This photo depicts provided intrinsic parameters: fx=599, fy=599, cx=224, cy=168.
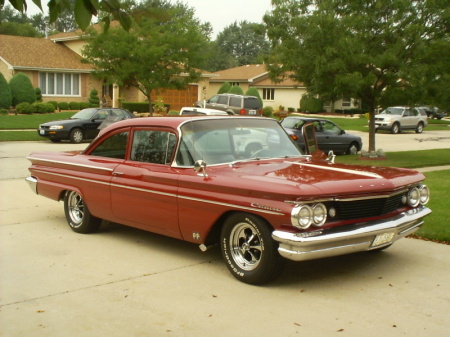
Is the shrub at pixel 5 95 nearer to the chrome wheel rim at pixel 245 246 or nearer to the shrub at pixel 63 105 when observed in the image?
the shrub at pixel 63 105

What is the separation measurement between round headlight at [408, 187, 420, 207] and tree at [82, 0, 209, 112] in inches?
903

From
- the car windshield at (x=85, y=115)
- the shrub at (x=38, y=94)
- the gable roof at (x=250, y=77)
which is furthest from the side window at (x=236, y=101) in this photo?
the gable roof at (x=250, y=77)

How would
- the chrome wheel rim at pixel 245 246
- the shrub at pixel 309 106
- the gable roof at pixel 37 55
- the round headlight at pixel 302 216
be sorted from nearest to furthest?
the round headlight at pixel 302 216 → the chrome wheel rim at pixel 245 246 → the gable roof at pixel 37 55 → the shrub at pixel 309 106

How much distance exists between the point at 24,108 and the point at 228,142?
3076cm

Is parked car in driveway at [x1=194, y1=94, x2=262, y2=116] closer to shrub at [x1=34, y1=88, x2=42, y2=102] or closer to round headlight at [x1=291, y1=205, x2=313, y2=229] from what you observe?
shrub at [x1=34, y1=88, x2=42, y2=102]

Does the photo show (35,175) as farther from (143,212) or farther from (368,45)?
(368,45)

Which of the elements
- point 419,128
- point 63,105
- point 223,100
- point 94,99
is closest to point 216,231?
point 223,100

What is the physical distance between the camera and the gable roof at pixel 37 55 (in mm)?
39250

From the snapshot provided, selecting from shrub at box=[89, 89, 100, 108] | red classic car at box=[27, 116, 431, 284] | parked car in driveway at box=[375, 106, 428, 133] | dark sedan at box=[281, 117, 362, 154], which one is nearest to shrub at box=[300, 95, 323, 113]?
parked car in driveway at box=[375, 106, 428, 133]

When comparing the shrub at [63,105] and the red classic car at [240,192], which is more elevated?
the shrub at [63,105]

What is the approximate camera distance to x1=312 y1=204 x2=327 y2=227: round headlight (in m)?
5.43

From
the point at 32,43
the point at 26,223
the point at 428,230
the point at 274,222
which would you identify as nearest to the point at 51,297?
the point at 274,222

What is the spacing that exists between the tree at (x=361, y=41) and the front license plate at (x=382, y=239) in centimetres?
1270

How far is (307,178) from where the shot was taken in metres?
5.79
